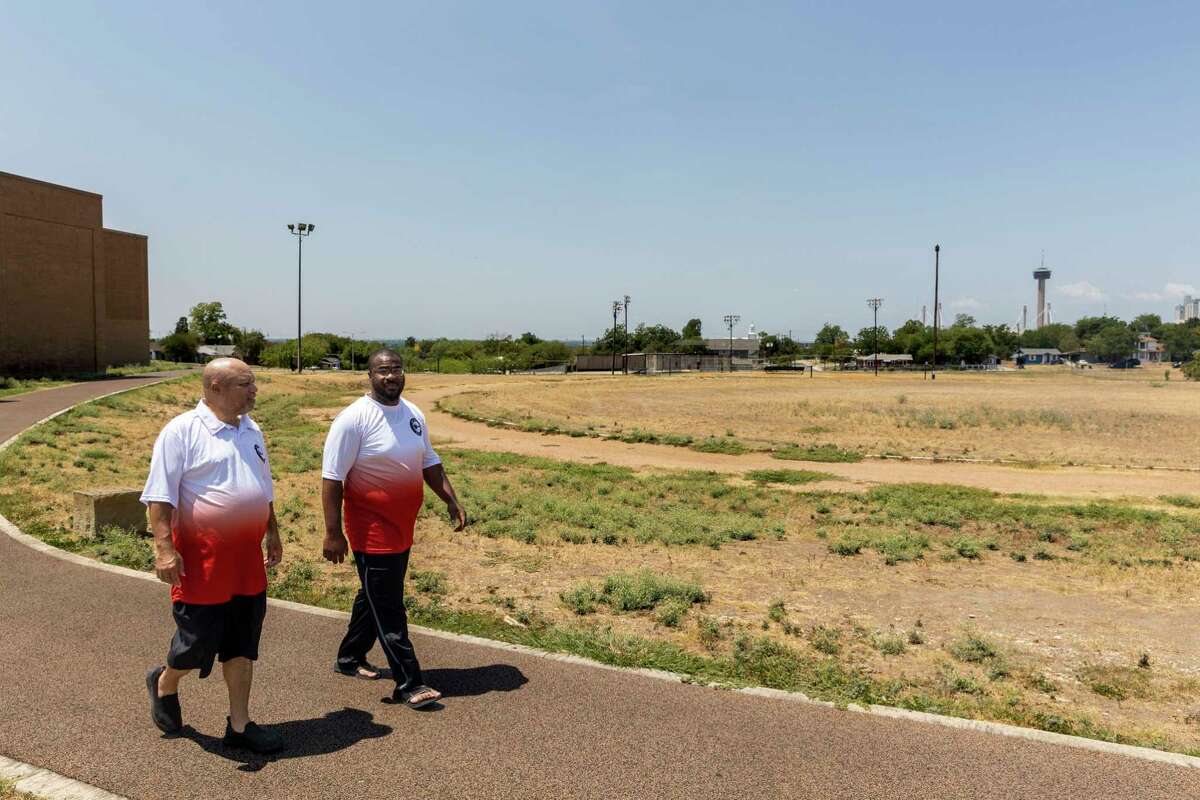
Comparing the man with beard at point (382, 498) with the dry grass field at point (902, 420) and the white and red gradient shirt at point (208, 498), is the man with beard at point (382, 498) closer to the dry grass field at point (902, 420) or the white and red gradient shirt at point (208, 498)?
the white and red gradient shirt at point (208, 498)

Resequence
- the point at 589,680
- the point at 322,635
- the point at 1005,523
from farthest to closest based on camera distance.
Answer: the point at 1005,523
the point at 322,635
the point at 589,680

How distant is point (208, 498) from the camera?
3506 mm

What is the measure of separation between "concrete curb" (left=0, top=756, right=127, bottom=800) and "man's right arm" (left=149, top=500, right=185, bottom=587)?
2.94 ft

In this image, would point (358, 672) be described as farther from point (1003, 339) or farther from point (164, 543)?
point (1003, 339)

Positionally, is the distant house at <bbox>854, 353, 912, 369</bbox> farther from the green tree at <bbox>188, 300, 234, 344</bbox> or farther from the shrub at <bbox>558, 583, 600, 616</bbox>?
the shrub at <bbox>558, 583, 600, 616</bbox>

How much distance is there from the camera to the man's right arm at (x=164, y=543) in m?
3.38

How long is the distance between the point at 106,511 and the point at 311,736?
18.5ft

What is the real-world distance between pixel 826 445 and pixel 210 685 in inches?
772

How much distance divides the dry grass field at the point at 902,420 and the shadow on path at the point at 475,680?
17.3 metres

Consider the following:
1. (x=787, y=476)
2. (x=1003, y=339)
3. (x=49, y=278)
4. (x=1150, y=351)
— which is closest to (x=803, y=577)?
(x=787, y=476)

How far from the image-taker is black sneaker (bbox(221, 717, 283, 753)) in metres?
3.69

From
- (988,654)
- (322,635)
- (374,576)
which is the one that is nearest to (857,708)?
(988,654)

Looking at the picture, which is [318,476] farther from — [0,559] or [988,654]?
[988,654]

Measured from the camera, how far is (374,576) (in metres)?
4.31
